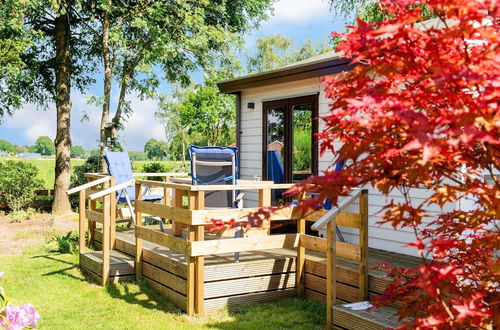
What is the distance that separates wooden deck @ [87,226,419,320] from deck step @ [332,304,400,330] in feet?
1.29

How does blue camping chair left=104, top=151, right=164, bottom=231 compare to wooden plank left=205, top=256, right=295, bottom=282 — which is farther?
blue camping chair left=104, top=151, right=164, bottom=231

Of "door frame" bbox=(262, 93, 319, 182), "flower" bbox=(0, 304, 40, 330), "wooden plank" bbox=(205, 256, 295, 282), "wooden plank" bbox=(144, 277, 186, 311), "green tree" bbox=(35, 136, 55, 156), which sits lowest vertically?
"wooden plank" bbox=(144, 277, 186, 311)

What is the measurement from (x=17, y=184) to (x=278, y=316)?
9820 millimetres

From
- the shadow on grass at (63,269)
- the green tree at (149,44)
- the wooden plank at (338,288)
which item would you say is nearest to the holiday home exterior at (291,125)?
the wooden plank at (338,288)

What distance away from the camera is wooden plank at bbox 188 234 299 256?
15.1ft

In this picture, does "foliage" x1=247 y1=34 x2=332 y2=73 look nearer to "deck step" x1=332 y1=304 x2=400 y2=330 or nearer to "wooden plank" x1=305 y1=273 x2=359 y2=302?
"wooden plank" x1=305 y1=273 x2=359 y2=302

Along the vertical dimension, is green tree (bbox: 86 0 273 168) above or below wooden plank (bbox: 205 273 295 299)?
above

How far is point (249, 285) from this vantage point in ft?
16.3

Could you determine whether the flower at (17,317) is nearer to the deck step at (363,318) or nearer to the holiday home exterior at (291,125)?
the deck step at (363,318)

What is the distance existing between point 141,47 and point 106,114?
6.20 ft

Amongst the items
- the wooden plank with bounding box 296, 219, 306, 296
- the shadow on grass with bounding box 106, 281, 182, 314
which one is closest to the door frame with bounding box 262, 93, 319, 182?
the wooden plank with bounding box 296, 219, 306, 296

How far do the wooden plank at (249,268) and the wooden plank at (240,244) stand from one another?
0.17 meters

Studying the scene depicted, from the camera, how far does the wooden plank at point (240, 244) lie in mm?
4598

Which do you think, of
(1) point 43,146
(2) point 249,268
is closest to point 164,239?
(2) point 249,268
